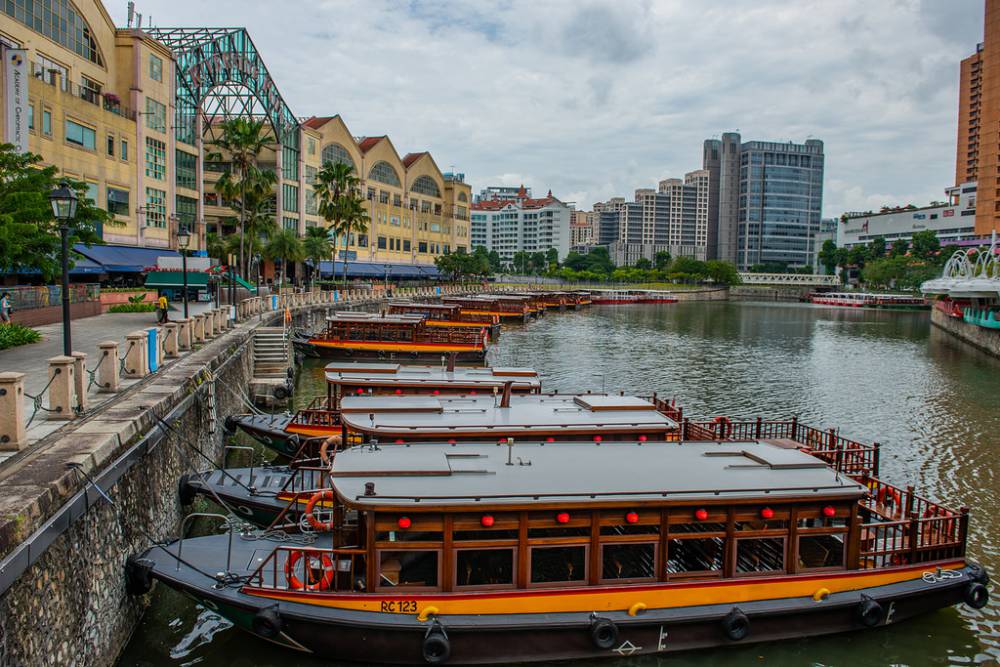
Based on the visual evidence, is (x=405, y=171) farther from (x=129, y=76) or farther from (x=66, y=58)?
(x=66, y=58)

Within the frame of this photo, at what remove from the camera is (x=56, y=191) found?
14734 millimetres

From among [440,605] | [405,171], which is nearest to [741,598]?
[440,605]

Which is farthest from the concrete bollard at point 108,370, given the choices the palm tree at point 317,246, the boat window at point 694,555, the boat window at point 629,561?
the palm tree at point 317,246

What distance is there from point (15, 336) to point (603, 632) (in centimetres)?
2181

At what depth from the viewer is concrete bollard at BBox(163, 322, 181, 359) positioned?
73.0ft

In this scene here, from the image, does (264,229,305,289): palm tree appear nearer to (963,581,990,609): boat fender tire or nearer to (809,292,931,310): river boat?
(963,581,990,609): boat fender tire

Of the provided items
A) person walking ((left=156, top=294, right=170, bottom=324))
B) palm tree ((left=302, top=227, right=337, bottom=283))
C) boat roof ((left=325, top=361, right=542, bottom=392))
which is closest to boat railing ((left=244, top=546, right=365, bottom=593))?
boat roof ((left=325, top=361, right=542, bottom=392))

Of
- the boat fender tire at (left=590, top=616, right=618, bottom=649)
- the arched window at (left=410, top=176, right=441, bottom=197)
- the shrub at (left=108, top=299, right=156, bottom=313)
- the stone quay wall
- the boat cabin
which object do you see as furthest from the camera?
the arched window at (left=410, top=176, right=441, bottom=197)

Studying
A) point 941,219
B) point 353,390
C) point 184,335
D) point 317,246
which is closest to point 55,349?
point 184,335

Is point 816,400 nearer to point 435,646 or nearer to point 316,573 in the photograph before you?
point 435,646

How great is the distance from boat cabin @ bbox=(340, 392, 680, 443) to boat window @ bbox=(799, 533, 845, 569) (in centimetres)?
421

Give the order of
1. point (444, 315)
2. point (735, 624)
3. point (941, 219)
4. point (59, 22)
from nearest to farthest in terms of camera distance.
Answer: point (735, 624) → point (59, 22) → point (444, 315) → point (941, 219)

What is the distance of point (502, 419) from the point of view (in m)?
15.6

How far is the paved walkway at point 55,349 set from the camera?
547 inches
